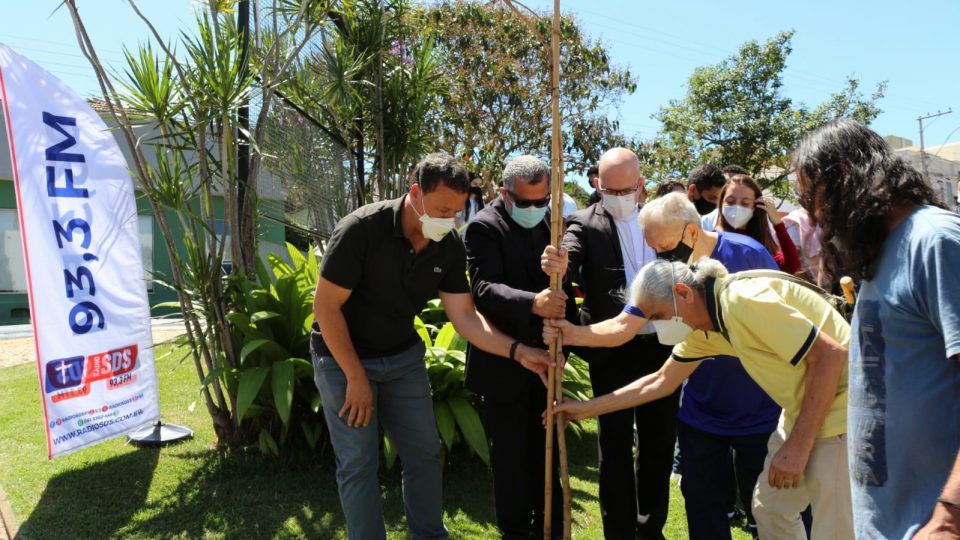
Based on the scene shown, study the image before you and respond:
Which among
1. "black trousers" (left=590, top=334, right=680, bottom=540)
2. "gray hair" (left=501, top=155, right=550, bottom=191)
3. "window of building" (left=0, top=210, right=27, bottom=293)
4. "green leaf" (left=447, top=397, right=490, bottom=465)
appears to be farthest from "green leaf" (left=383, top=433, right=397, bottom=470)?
"window of building" (left=0, top=210, right=27, bottom=293)

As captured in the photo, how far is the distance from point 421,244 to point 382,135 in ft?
14.9

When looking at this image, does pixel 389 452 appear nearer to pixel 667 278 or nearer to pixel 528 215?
pixel 528 215

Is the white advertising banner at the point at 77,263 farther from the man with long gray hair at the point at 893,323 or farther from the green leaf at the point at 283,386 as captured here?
the man with long gray hair at the point at 893,323

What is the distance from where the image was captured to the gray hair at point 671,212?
336 centimetres

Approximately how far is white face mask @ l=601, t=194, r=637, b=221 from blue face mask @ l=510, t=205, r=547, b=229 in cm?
44

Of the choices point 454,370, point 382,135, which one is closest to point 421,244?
point 454,370

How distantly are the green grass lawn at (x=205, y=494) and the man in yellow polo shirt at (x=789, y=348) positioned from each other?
1.75 meters

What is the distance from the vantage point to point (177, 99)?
4922 mm

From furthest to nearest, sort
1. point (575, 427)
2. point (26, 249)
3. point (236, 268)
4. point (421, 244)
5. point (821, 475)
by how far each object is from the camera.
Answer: point (575, 427) → point (236, 268) → point (26, 249) → point (421, 244) → point (821, 475)

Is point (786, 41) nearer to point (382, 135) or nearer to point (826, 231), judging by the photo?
point (382, 135)

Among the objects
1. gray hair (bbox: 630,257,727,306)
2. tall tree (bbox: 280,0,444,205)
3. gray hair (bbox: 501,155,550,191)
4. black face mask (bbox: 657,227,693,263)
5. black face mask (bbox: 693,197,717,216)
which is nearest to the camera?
gray hair (bbox: 630,257,727,306)

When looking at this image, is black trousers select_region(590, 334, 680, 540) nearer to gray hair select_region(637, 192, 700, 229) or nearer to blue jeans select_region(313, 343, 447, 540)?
gray hair select_region(637, 192, 700, 229)

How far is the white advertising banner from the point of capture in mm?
4461

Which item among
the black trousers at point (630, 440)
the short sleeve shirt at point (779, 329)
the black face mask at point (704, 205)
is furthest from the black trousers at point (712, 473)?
the black face mask at point (704, 205)
